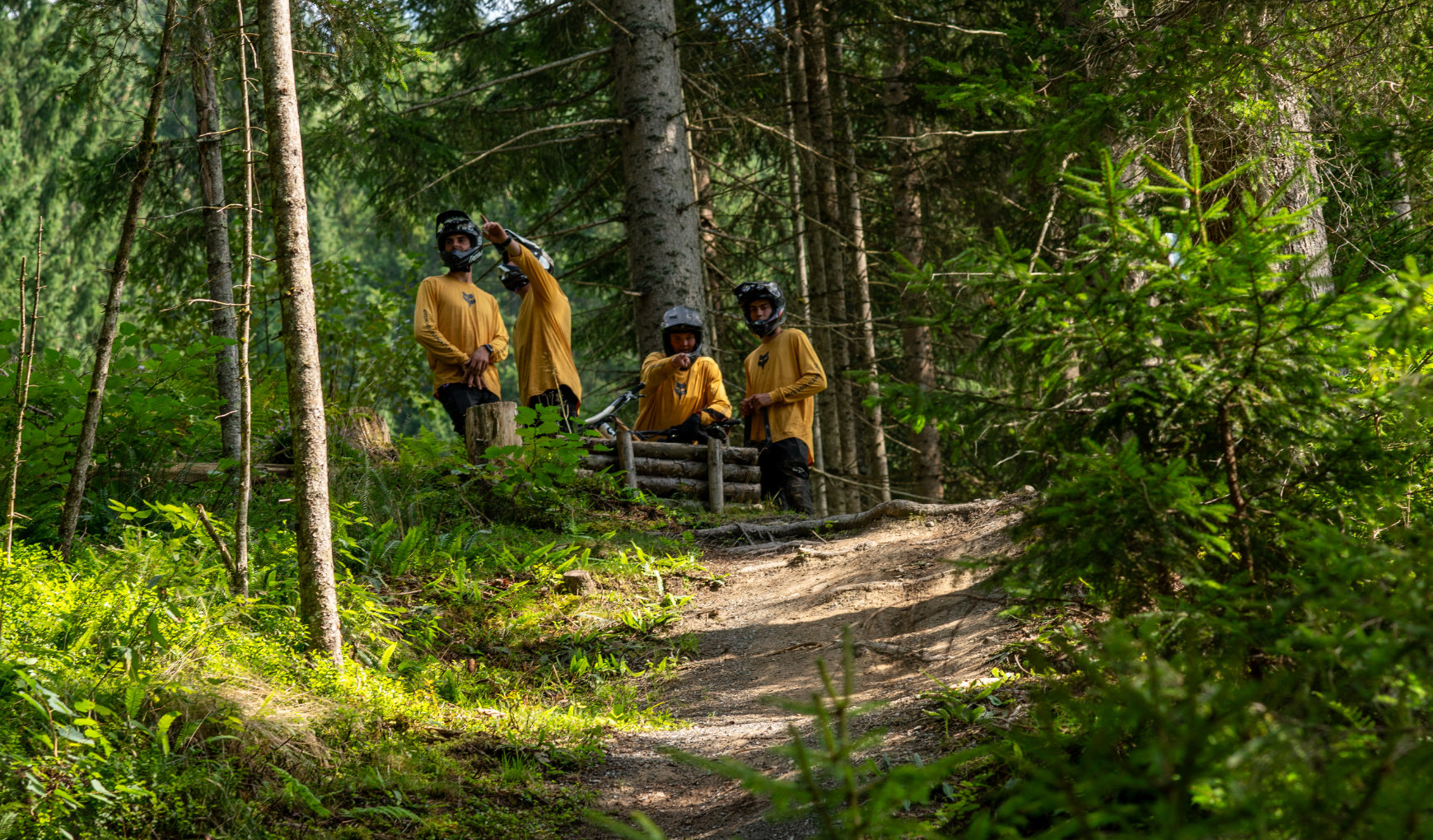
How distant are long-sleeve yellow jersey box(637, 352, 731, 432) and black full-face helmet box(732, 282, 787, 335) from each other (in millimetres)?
594

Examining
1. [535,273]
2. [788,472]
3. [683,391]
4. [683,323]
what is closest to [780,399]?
[788,472]

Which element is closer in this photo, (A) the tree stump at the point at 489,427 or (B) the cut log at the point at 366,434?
(A) the tree stump at the point at 489,427

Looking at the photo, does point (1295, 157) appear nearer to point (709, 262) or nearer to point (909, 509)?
point (909, 509)

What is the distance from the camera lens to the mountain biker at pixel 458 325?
852 cm

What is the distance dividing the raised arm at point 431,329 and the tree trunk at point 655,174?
2249 mm

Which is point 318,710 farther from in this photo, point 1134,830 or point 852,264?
point 852,264

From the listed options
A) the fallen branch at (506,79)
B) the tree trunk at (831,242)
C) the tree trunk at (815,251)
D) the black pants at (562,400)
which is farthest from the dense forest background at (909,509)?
the tree trunk at (831,242)

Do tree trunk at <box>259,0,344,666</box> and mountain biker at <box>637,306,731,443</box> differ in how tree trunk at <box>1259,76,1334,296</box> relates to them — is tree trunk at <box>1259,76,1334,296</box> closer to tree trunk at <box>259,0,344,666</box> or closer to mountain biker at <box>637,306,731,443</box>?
mountain biker at <box>637,306,731,443</box>

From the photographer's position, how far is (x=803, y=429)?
9266 mm

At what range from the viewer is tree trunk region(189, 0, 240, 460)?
6.75 meters

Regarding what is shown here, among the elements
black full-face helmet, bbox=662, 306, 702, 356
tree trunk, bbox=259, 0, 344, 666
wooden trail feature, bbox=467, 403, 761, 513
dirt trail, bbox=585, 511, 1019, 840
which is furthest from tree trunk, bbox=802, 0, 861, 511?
tree trunk, bbox=259, 0, 344, 666

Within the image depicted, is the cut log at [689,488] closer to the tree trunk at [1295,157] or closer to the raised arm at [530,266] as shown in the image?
the raised arm at [530,266]

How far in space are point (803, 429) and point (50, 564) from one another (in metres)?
6.06

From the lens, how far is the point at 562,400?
28.2ft
